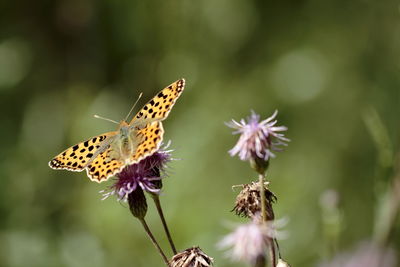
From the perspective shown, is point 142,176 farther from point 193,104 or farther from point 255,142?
point 193,104

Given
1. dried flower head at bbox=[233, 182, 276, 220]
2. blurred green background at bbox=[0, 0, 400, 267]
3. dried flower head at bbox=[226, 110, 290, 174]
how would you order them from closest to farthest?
dried flower head at bbox=[226, 110, 290, 174]
dried flower head at bbox=[233, 182, 276, 220]
blurred green background at bbox=[0, 0, 400, 267]

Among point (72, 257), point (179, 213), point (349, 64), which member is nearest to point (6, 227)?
point (72, 257)

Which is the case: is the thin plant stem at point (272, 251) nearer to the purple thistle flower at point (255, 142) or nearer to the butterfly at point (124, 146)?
the purple thistle flower at point (255, 142)

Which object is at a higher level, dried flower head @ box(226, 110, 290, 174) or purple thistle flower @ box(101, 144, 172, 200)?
purple thistle flower @ box(101, 144, 172, 200)

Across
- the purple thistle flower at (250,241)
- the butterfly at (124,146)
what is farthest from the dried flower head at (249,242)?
the butterfly at (124,146)

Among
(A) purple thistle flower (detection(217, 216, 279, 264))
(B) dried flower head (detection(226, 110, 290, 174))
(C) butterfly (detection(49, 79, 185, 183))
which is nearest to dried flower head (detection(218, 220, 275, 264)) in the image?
(A) purple thistle flower (detection(217, 216, 279, 264))

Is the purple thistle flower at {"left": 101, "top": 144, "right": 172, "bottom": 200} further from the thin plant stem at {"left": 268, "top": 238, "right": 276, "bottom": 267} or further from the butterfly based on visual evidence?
the thin plant stem at {"left": 268, "top": 238, "right": 276, "bottom": 267}

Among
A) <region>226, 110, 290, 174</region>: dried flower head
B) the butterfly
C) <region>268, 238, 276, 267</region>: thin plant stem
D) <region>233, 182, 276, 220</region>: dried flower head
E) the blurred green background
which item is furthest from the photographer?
the blurred green background

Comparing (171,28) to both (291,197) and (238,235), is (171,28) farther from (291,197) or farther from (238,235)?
(238,235)
